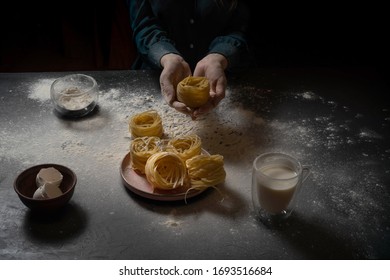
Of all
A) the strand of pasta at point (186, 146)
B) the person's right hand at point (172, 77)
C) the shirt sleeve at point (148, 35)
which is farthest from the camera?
the shirt sleeve at point (148, 35)

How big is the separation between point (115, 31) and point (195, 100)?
5.89 feet

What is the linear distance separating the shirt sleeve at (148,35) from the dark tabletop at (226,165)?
0.12 metres

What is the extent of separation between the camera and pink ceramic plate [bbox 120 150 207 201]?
4.53ft

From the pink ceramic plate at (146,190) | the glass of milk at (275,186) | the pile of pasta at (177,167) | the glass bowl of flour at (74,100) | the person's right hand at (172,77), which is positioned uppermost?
the glass of milk at (275,186)

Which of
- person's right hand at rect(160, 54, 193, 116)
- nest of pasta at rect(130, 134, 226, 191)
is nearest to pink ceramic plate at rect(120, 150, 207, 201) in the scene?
nest of pasta at rect(130, 134, 226, 191)

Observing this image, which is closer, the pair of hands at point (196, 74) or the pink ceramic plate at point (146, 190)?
Answer: the pink ceramic plate at point (146, 190)

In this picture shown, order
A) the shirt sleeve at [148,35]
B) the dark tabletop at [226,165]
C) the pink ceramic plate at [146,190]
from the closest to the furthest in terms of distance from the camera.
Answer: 1. the dark tabletop at [226,165]
2. the pink ceramic plate at [146,190]
3. the shirt sleeve at [148,35]

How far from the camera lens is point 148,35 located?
86.0 inches

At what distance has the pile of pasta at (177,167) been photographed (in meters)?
1.40

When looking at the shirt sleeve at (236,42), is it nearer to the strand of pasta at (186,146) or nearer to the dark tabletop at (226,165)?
the dark tabletop at (226,165)

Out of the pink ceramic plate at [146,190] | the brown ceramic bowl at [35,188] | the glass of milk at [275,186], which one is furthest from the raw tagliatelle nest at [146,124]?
the glass of milk at [275,186]
